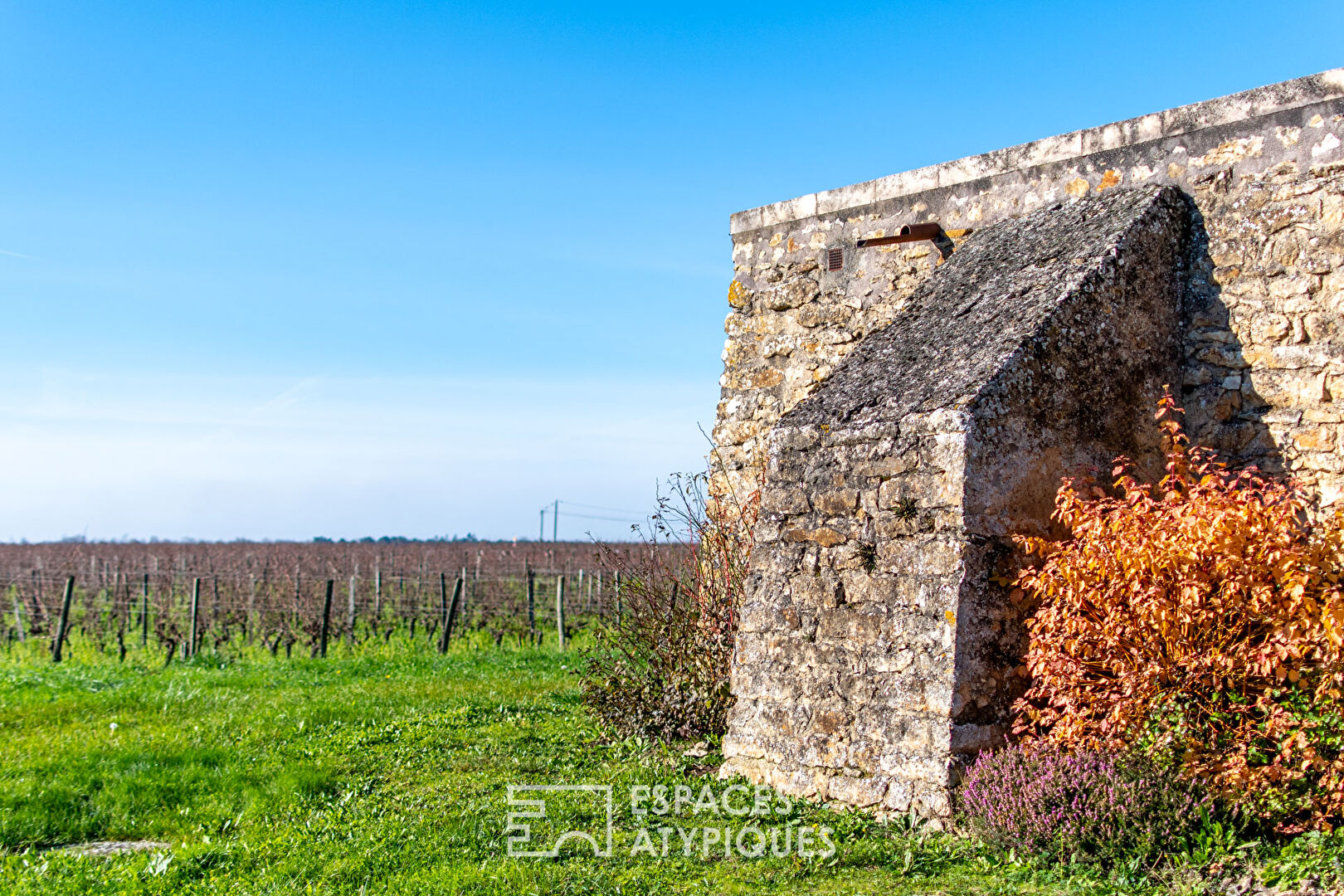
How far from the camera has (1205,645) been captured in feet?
14.9

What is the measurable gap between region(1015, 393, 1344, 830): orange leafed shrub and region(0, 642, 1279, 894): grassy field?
815 mm

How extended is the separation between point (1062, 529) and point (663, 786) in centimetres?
253

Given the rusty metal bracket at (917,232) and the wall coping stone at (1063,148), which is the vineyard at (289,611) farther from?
the rusty metal bracket at (917,232)

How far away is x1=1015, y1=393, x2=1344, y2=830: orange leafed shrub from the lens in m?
4.21

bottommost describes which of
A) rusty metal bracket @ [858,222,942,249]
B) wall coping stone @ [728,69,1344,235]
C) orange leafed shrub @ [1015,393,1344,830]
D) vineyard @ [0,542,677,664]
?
vineyard @ [0,542,677,664]

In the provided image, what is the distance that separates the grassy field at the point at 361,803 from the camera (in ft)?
14.3

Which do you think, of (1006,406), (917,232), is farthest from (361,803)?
(917,232)

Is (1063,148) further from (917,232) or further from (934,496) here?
(934,496)

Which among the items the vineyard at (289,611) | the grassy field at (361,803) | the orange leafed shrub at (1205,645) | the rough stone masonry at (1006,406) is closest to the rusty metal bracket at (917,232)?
the rough stone masonry at (1006,406)

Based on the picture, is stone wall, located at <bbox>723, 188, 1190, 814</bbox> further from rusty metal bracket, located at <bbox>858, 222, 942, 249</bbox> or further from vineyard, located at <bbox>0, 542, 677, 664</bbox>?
vineyard, located at <bbox>0, 542, 677, 664</bbox>

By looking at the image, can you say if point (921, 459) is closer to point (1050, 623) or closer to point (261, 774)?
point (1050, 623)

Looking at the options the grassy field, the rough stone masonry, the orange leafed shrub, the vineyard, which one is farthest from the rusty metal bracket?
the vineyard

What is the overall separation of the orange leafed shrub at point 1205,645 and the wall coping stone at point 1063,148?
2462 mm

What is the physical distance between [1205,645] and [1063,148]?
3.67m
